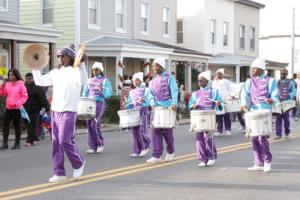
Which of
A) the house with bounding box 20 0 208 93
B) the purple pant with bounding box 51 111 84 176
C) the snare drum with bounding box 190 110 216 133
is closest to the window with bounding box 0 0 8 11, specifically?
the house with bounding box 20 0 208 93

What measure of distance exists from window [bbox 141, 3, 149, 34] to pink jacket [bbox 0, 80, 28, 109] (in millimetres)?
18489

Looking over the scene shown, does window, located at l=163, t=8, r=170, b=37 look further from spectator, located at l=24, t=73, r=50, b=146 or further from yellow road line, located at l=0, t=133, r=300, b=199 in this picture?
yellow road line, located at l=0, t=133, r=300, b=199

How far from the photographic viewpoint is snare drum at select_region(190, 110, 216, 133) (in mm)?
10320

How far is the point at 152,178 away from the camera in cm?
934

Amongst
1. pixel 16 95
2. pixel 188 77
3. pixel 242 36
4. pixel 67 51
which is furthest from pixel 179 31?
pixel 67 51

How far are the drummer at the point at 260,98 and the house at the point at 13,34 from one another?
12.2 meters

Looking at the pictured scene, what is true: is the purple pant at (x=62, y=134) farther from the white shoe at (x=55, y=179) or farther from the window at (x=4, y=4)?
the window at (x=4, y=4)

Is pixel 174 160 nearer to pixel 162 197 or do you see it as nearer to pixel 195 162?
pixel 195 162

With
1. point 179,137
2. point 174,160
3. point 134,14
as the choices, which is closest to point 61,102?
point 174,160

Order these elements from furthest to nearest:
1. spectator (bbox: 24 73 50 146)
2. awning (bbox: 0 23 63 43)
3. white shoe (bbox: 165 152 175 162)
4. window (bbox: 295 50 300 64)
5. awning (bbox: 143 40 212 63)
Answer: window (bbox: 295 50 300 64) → awning (bbox: 143 40 212 63) → awning (bbox: 0 23 63 43) → spectator (bbox: 24 73 50 146) → white shoe (bbox: 165 152 175 162)

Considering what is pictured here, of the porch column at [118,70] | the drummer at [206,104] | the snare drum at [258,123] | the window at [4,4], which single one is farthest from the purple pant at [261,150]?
the porch column at [118,70]

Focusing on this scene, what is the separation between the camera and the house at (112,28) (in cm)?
2673

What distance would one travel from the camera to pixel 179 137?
1691cm

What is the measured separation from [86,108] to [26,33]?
33.8 ft
